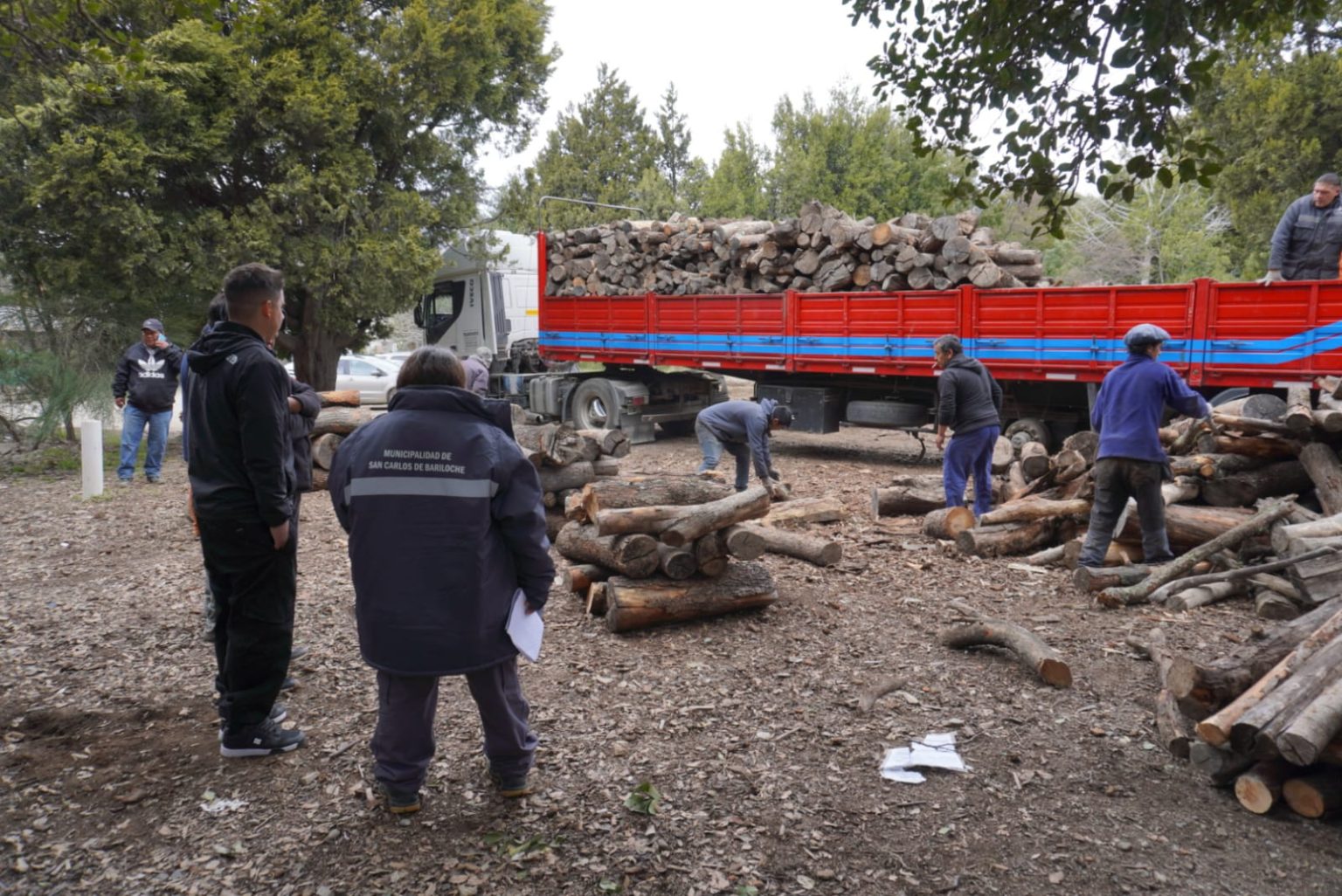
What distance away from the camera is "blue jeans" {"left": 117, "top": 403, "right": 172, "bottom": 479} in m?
10.7

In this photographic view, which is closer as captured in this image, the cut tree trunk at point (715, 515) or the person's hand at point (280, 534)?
the person's hand at point (280, 534)

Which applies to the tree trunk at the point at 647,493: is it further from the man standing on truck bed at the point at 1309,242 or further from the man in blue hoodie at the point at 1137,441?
the man standing on truck bed at the point at 1309,242

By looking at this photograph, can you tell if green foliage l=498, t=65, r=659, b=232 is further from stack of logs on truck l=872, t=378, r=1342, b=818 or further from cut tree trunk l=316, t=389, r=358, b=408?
stack of logs on truck l=872, t=378, r=1342, b=818

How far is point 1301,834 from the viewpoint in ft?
10.4

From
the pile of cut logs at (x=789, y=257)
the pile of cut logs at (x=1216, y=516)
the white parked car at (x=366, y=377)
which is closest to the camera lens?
the pile of cut logs at (x=1216, y=516)

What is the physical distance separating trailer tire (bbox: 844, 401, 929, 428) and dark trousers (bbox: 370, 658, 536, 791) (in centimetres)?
966

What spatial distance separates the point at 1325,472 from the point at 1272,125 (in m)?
13.9

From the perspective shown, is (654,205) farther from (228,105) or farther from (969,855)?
(969,855)

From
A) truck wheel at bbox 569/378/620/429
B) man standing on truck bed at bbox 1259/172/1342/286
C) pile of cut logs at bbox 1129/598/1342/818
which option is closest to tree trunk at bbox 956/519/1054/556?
pile of cut logs at bbox 1129/598/1342/818

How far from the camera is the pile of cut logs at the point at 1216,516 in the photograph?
5.69 m

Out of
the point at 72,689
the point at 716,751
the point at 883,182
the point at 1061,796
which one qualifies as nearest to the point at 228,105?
the point at 72,689

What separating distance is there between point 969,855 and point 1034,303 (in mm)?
8559

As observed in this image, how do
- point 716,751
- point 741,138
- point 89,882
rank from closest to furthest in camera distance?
point 89,882 → point 716,751 → point 741,138

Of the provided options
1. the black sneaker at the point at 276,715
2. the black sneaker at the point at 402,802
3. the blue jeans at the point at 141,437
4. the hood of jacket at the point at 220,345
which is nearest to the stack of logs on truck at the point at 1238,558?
the black sneaker at the point at 402,802
